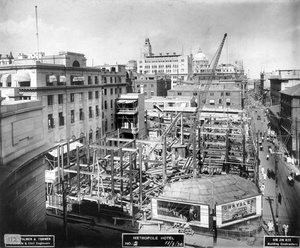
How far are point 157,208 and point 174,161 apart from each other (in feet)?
29.9

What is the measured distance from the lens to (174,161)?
2569cm

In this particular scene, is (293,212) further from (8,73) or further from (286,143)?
(8,73)

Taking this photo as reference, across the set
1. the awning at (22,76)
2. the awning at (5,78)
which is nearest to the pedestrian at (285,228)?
the awning at (22,76)

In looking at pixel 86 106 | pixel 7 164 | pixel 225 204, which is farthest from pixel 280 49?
pixel 86 106

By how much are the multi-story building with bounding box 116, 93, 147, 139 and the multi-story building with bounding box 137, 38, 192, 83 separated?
56248 mm

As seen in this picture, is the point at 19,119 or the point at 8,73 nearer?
the point at 19,119

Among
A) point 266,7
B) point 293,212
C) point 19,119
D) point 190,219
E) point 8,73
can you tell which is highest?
point 266,7

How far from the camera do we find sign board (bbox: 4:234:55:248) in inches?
499

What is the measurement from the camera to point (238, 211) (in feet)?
54.9

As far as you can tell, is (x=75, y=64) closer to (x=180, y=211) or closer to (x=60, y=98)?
(x=60, y=98)

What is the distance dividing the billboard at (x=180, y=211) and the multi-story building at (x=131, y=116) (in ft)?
76.4

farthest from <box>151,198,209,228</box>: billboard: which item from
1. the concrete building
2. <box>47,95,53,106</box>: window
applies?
<box>47,95,53,106</box>: window

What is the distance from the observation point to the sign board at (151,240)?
1275cm

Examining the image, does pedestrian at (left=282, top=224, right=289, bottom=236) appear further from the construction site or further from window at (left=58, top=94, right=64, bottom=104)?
window at (left=58, top=94, right=64, bottom=104)
